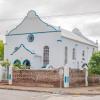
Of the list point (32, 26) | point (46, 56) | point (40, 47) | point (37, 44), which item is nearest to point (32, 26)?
point (32, 26)

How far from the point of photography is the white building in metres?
47.7

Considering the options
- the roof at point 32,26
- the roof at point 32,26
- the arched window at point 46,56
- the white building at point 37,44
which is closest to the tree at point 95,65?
the white building at point 37,44

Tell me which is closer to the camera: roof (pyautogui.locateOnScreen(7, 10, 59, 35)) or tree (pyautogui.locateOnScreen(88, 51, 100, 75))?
tree (pyautogui.locateOnScreen(88, 51, 100, 75))

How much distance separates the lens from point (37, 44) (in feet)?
161

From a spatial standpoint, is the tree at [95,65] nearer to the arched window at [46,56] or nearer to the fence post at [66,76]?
the arched window at [46,56]

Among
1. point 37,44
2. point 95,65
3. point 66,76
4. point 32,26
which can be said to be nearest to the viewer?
point 66,76

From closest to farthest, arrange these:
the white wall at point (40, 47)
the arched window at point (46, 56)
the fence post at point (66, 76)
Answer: the fence post at point (66, 76), the white wall at point (40, 47), the arched window at point (46, 56)

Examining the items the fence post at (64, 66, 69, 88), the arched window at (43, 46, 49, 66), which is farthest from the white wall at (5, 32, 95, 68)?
the fence post at (64, 66, 69, 88)

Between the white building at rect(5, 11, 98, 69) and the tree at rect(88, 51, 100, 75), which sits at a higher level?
the white building at rect(5, 11, 98, 69)

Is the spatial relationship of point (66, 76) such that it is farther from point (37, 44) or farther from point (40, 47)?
point (37, 44)

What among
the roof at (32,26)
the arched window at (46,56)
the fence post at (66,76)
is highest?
the roof at (32,26)

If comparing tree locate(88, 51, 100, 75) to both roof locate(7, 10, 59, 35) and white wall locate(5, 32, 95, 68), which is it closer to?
white wall locate(5, 32, 95, 68)

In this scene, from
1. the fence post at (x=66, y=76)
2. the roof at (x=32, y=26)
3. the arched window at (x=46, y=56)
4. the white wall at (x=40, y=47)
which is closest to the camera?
the fence post at (x=66, y=76)

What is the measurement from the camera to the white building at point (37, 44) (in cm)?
4766
